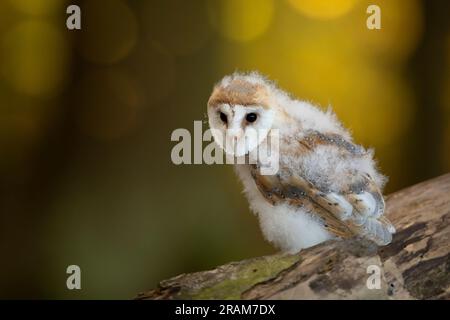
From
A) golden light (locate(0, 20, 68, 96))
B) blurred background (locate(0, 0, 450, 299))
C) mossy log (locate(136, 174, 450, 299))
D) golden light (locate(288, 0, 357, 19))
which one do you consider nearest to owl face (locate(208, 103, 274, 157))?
mossy log (locate(136, 174, 450, 299))

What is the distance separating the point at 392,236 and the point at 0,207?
935mm

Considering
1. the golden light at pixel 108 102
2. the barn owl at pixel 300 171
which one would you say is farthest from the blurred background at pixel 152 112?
the barn owl at pixel 300 171

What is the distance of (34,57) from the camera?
128 centimetres

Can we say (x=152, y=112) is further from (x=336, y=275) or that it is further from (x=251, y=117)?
(x=336, y=275)

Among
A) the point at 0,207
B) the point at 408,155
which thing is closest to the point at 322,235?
the point at 408,155

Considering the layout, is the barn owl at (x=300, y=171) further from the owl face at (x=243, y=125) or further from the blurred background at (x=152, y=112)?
the blurred background at (x=152, y=112)

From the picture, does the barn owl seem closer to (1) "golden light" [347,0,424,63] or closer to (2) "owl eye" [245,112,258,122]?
(2) "owl eye" [245,112,258,122]

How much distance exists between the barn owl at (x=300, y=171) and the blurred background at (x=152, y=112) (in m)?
0.28

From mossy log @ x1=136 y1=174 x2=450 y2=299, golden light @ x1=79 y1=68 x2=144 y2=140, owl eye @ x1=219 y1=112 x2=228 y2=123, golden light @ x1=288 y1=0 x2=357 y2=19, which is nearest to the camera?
mossy log @ x1=136 y1=174 x2=450 y2=299

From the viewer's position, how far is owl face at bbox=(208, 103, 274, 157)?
89 cm

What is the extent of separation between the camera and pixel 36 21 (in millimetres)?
1286

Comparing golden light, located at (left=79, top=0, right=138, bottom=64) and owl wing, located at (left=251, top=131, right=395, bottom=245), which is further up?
golden light, located at (left=79, top=0, right=138, bottom=64)

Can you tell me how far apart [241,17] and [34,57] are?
498mm

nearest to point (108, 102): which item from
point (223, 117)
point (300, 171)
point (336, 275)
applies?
point (223, 117)
